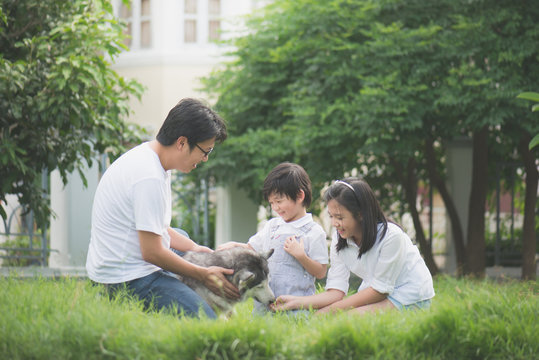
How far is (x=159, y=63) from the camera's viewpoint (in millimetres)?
14852

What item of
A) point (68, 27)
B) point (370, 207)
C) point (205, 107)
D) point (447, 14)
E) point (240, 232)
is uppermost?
point (447, 14)

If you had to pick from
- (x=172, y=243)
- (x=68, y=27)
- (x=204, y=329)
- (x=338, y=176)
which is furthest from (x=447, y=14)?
(x=204, y=329)

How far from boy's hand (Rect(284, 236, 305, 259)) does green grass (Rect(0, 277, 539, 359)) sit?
0.77m

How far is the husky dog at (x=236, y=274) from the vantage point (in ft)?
15.0

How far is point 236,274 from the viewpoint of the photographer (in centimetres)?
446

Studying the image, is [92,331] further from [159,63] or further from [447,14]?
[159,63]

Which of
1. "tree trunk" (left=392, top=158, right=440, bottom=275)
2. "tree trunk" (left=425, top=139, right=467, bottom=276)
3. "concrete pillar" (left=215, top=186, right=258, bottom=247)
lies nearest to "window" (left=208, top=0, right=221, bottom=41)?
"concrete pillar" (left=215, top=186, right=258, bottom=247)

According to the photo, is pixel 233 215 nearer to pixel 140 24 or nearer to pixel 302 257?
pixel 140 24

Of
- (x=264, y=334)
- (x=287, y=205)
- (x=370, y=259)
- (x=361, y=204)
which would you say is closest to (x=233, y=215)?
(x=287, y=205)

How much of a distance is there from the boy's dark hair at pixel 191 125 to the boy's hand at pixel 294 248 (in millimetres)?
973

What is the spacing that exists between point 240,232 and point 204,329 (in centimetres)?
914

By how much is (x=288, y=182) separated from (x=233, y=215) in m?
7.77

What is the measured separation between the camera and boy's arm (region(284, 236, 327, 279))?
4797 millimetres

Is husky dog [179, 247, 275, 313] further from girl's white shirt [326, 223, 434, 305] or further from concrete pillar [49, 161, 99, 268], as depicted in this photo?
concrete pillar [49, 161, 99, 268]
